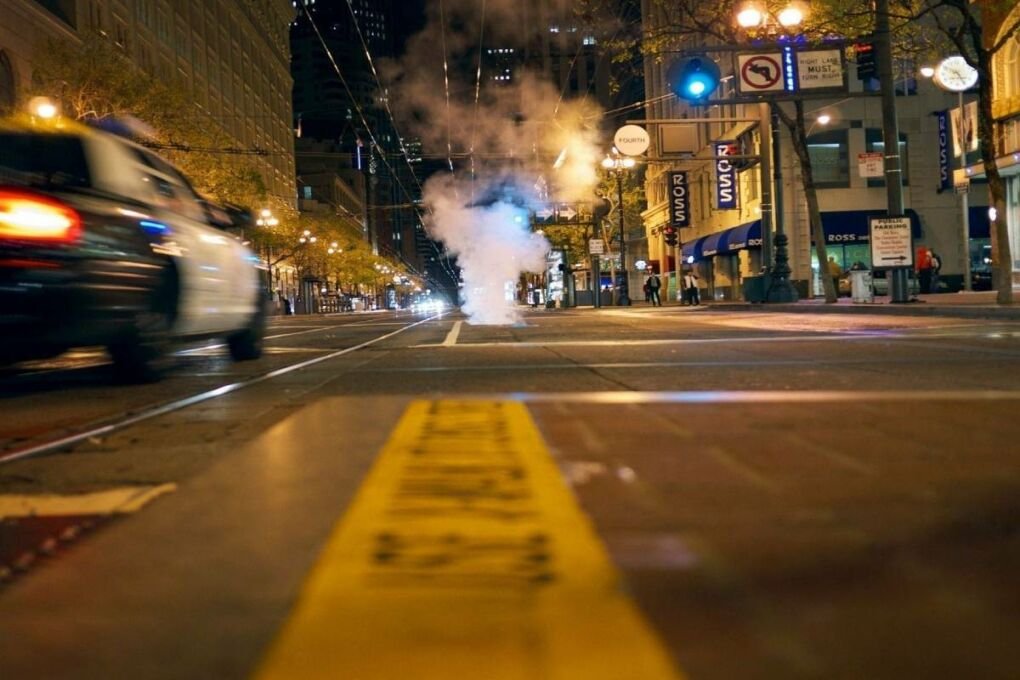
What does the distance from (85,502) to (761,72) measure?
69.8 ft

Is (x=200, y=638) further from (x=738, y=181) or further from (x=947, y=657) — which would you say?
(x=738, y=181)

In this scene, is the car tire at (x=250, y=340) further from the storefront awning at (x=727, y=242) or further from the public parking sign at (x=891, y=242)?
the storefront awning at (x=727, y=242)

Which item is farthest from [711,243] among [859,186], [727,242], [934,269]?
[934,269]

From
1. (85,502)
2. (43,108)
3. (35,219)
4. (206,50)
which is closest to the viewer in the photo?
(85,502)

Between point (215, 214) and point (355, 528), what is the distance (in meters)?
7.21

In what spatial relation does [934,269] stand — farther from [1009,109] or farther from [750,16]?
[750,16]

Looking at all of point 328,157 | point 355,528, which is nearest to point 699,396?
point 355,528

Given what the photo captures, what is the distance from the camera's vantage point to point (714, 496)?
3.47m

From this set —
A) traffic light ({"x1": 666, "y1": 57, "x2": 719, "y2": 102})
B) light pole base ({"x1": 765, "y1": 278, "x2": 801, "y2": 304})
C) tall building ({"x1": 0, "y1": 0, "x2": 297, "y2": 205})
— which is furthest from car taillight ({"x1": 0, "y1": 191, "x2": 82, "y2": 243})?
tall building ({"x1": 0, "y1": 0, "x2": 297, "y2": 205})

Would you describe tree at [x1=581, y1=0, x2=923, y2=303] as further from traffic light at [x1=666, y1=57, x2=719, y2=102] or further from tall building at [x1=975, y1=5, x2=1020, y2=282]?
tall building at [x1=975, y1=5, x2=1020, y2=282]

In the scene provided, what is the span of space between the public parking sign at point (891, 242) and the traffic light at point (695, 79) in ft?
17.2

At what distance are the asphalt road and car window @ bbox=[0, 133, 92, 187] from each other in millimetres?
1725

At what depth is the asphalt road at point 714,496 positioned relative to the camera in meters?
2.22

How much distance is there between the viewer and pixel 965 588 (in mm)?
2508
